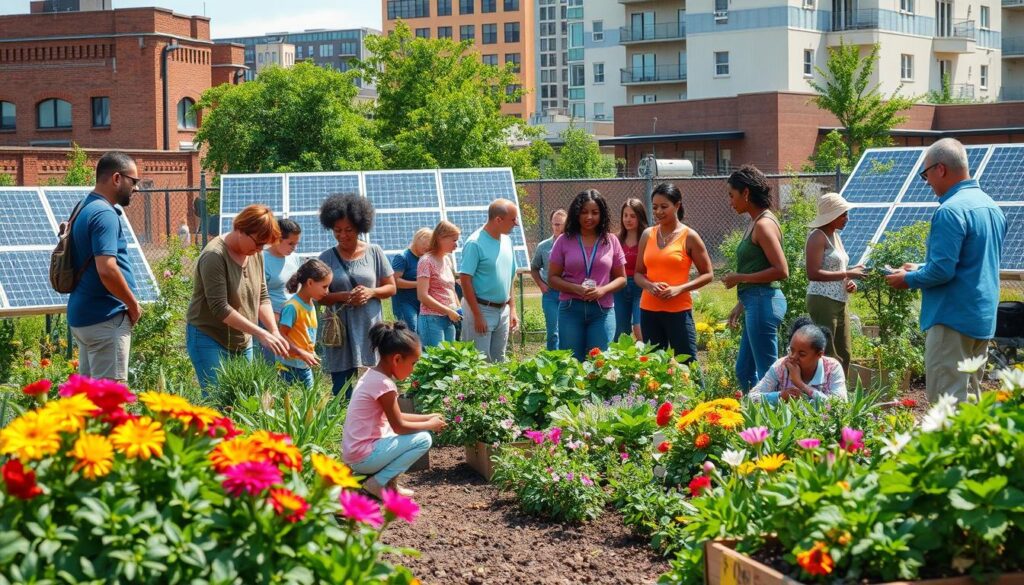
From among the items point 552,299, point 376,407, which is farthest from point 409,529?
point 552,299

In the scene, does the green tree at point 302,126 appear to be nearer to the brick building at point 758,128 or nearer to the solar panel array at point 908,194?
the brick building at point 758,128

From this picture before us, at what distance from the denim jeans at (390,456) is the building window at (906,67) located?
208 ft

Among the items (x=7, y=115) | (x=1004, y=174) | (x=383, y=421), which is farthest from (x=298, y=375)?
(x=7, y=115)

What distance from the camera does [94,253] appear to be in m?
7.48

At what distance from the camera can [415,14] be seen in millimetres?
123688

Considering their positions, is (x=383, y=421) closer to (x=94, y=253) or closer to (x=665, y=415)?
(x=665, y=415)

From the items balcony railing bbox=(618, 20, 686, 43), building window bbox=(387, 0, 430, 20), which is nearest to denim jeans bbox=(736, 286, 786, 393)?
balcony railing bbox=(618, 20, 686, 43)

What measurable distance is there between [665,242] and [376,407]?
3.73 meters

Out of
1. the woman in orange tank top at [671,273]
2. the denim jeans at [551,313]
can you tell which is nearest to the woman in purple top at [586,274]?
the woman in orange tank top at [671,273]

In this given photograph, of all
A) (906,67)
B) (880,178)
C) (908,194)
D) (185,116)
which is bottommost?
(908,194)

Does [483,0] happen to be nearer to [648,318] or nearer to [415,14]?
[415,14]

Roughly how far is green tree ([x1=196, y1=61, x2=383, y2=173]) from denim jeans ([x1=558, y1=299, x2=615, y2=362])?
24923 millimetres

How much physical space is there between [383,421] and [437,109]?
82.6 feet

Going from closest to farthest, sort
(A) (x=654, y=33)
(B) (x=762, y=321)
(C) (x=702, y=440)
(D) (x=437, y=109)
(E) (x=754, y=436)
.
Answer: (E) (x=754, y=436), (C) (x=702, y=440), (B) (x=762, y=321), (D) (x=437, y=109), (A) (x=654, y=33)
